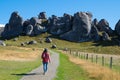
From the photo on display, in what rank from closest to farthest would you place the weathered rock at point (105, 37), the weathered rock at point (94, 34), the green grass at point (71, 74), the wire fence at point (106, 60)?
the green grass at point (71, 74) < the wire fence at point (106, 60) < the weathered rock at point (105, 37) < the weathered rock at point (94, 34)

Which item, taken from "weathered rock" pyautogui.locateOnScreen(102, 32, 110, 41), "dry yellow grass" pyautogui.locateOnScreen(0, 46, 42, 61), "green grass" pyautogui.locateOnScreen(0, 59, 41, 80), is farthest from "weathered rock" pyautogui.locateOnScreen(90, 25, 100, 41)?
"green grass" pyautogui.locateOnScreen(0, 59, 41, 80)

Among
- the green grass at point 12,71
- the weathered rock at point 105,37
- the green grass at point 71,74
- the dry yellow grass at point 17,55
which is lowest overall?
the green grass at point 71,74

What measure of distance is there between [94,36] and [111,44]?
22502 mm

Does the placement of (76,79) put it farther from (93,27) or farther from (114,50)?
(93,27)

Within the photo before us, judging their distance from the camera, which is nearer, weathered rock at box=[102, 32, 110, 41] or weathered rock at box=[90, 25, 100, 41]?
weathered rock at box=[102, 32, 110, 41]

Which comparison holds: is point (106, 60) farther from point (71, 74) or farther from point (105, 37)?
point (105, 37)

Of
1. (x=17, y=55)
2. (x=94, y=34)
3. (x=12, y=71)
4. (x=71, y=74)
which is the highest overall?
(x=94, y=34)

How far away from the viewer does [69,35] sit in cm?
19800

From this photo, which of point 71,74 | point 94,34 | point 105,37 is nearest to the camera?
point 71,74

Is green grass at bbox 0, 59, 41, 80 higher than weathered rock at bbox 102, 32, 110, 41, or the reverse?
weathered rock at bbox 102, 32, 110, 41

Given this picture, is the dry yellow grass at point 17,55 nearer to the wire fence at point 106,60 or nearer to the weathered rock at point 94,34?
the wire fence at point 106,60

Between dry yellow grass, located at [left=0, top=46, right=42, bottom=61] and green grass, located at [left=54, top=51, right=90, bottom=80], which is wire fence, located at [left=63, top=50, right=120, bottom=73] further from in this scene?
dry yellow grass, located at [left=0, top=46, right=42, bottom=61]

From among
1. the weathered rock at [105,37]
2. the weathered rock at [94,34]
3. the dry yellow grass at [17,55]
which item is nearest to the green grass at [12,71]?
the dry yellow grass at [17,55]

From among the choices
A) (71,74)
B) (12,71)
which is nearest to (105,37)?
(12,71)
